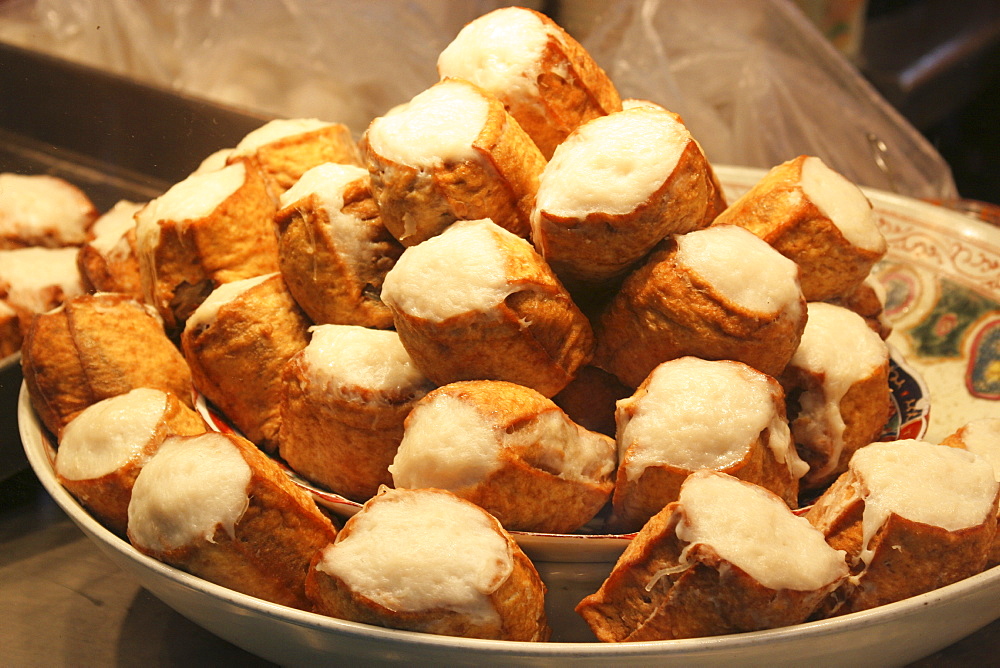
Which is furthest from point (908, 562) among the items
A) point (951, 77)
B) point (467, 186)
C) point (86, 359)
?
point (951, 77)

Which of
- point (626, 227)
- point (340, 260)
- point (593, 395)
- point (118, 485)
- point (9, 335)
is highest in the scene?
point (626, 227)

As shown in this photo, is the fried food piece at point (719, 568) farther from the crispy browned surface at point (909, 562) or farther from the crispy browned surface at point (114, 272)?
the crispy browned surface at point (114, 272)

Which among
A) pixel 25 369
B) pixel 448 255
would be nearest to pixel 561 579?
pixel 448 255

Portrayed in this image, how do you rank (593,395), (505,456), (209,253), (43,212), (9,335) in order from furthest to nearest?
(43,212) → (9,335) → (209,253) → (593,395) → (505,456)

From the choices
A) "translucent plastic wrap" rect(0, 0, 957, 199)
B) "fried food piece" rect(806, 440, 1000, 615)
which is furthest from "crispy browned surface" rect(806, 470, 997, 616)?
"translucent plastic wrap" rect(0, 0, 957, 199)

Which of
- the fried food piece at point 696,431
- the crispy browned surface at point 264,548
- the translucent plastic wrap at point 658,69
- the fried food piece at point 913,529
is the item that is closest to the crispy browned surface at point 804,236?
the fried food piece at point 696,431

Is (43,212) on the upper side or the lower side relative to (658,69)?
lower

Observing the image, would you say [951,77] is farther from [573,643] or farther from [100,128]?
[573,643]

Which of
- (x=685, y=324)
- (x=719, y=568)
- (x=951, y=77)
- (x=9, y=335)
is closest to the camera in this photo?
(x=719, y=568)
